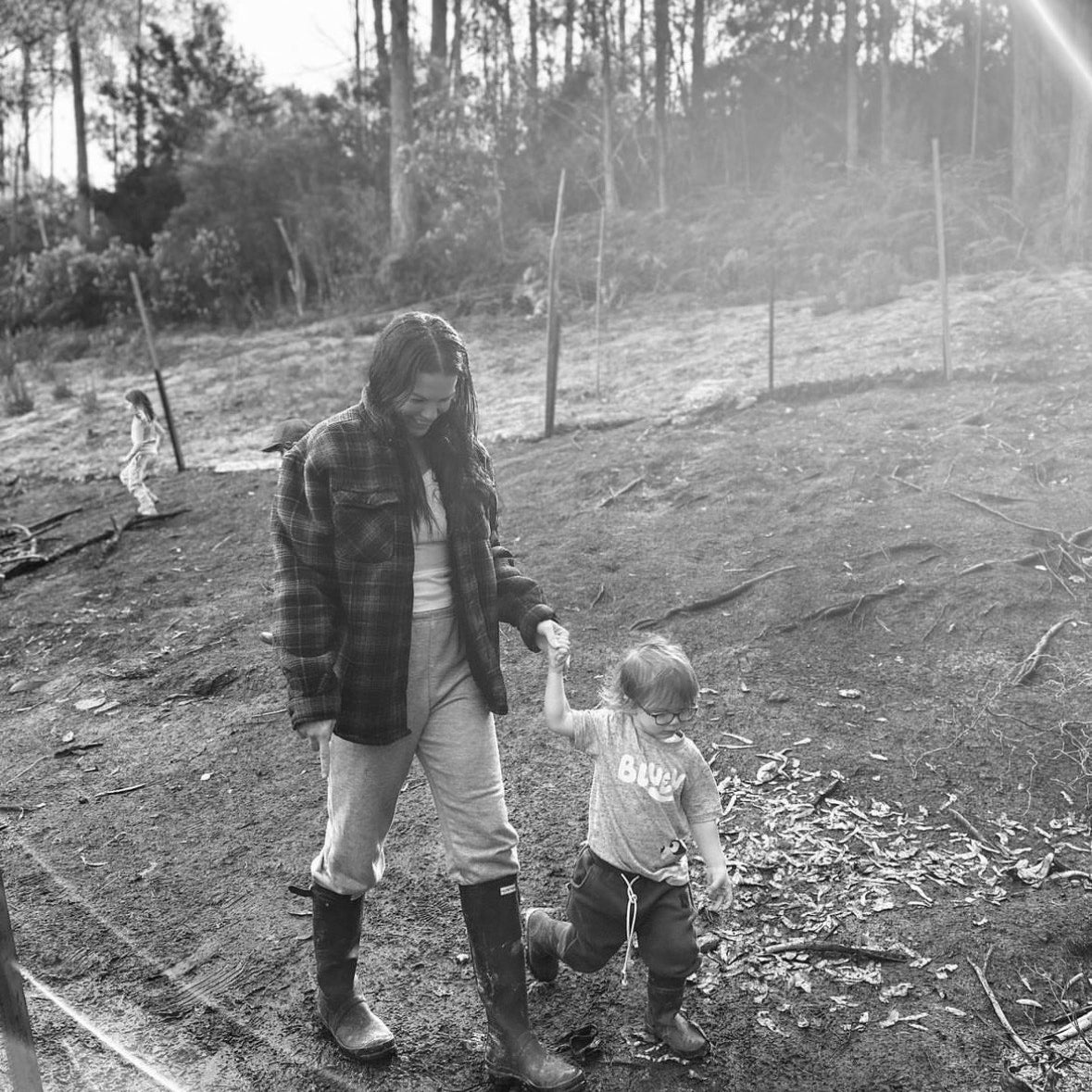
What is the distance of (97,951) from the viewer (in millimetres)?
3225

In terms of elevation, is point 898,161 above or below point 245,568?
above

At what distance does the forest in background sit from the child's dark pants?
32.4 ft

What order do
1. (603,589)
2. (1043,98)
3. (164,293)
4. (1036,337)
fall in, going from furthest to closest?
1. (164,293)
2. (1043,98)
3. (1036,337)
4. (603,589)

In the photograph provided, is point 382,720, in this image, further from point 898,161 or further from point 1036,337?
point 898,161

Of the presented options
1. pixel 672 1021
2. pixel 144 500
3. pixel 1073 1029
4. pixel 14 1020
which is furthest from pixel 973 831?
pixel 144 500

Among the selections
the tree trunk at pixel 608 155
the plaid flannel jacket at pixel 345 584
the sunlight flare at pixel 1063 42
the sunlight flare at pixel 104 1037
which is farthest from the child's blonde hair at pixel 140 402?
the tree trunk at pixel 608 155

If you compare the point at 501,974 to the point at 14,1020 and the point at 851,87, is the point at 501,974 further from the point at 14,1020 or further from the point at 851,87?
the point at 851,87

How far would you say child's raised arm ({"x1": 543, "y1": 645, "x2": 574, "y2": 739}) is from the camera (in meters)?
2.42

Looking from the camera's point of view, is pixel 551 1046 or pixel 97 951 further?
pixel 97 951

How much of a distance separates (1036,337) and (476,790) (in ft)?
26.8

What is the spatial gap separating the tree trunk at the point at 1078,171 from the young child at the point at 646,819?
35.8 feet

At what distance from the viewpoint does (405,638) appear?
2402 mm

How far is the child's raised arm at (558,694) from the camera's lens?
242 cm

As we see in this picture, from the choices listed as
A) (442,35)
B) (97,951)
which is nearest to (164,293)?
(442,35)
